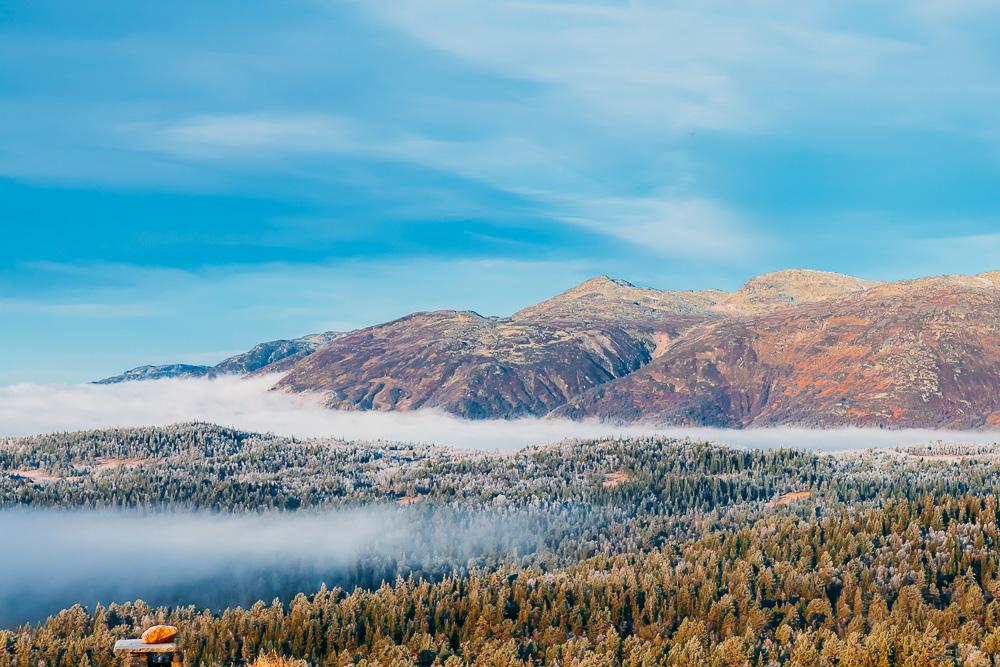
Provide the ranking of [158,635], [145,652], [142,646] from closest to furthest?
[142,646] → [158,635] → [145,652]

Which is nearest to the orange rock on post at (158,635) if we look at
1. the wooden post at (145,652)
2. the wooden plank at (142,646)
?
the wooden post at (145,652)

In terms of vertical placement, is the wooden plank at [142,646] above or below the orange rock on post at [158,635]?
below

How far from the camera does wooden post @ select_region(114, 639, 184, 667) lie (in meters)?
60.2

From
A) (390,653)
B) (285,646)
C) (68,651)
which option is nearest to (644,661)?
(390,653)

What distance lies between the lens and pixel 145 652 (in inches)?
2425

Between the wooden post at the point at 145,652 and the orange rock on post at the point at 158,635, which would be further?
the orange rock on post at the point at 158,635

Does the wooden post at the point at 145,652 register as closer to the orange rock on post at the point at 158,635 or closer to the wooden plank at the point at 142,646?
the wooden plank at the point at 142,646

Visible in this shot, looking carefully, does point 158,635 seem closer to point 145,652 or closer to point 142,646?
point 142,646

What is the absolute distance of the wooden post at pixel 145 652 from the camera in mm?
60156

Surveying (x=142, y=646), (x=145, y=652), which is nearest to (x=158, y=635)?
(x=142, y=646)

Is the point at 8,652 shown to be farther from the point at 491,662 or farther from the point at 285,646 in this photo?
the point at 491,662

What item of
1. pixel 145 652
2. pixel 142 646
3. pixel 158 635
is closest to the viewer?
pixel 142 646

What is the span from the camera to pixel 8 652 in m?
191

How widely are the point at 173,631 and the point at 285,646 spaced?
14657 centimetres
